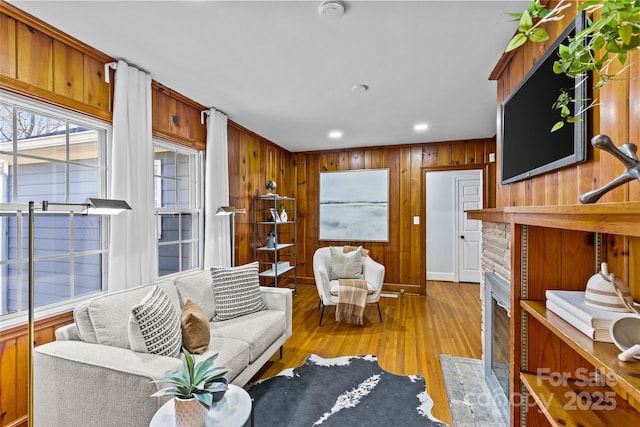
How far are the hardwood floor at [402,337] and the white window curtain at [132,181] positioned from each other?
1.29 metres

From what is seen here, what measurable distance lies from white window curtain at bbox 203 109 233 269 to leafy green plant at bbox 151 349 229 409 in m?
1.91

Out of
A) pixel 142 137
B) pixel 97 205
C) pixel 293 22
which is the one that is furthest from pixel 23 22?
pixel 293 22

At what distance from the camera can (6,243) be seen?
177 centimetres

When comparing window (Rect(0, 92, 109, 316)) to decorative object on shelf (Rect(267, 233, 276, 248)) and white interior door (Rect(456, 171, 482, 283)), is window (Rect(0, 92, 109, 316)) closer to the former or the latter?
decorative object on shelf (Rect(267, 233, 276, 248))

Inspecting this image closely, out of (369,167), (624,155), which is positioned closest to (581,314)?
(624,155)

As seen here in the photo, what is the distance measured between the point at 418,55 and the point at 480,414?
2456 millimetres

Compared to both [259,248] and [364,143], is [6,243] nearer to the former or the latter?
[259,248]

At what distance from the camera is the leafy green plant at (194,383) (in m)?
1.24

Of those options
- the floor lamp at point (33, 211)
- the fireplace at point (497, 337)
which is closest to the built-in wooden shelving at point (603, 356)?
the fireplace at point (497, 337)

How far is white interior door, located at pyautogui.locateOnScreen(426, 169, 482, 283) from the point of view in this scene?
5.45m

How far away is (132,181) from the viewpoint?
7.62 ft

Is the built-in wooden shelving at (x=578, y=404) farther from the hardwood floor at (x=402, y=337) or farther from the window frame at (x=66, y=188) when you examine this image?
the window frame at (x=66, y=188)

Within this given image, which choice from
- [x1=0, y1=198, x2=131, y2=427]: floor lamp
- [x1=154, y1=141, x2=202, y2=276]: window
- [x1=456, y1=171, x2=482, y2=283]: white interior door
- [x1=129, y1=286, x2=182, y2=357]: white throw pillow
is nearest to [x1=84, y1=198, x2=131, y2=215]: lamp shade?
[x1=0, y1=198, x2=131, y2=427]: floor lamp

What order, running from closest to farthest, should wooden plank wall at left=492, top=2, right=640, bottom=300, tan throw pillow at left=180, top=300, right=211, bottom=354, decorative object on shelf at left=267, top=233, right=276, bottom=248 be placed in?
wooden plank wall at left=492, top=2, right=640, bottom=300 < tan throw pillow at left=180, top=300, right=211, bottom=354 < decorative object on shelf at left=267, top=233, right=276, bottom=248
